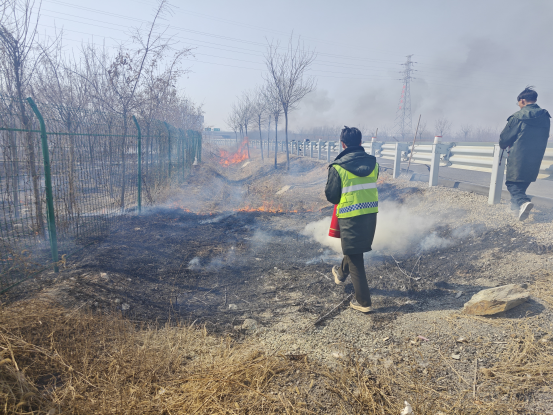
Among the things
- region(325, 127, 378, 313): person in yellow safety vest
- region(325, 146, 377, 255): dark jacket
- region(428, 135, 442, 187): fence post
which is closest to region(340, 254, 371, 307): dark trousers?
region(325, 127, 378, 313): person in yellow safety vest

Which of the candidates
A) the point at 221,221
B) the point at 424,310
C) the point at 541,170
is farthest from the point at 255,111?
the point at 424,310

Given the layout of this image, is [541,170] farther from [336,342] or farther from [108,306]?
[108,306]

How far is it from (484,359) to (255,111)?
2843 centimetres

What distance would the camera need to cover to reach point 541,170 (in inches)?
202

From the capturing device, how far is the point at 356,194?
10.5ft

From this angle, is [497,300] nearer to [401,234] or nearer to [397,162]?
[401,234]

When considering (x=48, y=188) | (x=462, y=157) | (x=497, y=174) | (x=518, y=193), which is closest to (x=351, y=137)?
(x=518, y=193)

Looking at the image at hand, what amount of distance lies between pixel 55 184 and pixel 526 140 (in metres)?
7.13

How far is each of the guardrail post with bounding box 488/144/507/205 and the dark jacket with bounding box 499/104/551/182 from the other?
76 centimetres

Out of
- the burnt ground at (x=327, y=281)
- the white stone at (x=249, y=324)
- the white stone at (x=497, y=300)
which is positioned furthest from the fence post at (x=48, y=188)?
the white stone at (x=497, y=300)

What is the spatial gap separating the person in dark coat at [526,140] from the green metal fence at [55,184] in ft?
21.3

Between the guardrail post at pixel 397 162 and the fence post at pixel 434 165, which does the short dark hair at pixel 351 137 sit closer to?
the fence post at pixel 434 165

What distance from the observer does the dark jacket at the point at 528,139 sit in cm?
446

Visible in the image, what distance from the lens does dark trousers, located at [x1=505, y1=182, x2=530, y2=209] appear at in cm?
471
